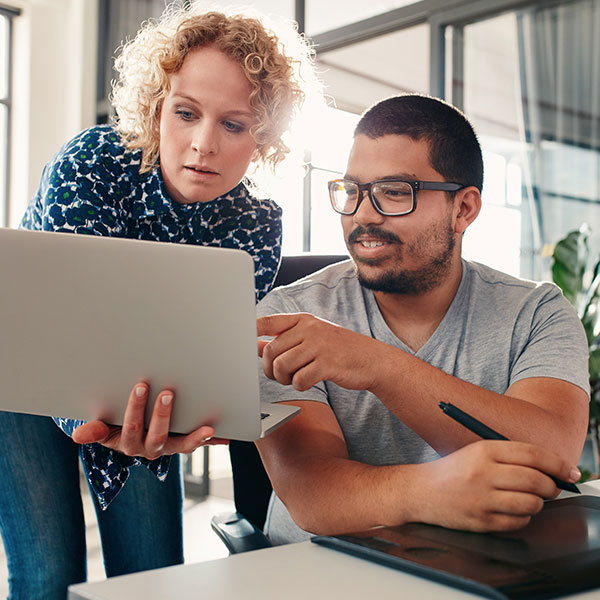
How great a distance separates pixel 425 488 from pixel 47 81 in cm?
469

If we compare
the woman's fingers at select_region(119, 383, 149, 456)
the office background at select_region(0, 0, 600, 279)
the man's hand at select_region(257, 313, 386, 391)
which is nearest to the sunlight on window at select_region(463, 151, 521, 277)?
the office background at select_region(0, 0, 600, 279)

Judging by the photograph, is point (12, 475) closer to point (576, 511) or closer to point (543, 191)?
point (576, 511)

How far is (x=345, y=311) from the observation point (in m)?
1.19

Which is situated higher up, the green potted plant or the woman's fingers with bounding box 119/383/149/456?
the green potted plant

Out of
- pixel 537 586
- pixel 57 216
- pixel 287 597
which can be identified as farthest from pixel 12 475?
pixel 537 586

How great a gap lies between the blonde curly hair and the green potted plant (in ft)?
4.40

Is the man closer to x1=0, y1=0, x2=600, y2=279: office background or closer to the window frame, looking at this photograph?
x1=0, y1=0, x2=600, y2=279: office background

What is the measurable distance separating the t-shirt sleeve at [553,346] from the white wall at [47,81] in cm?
414

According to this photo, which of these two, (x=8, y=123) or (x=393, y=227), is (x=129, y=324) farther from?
(x=8, y=123)

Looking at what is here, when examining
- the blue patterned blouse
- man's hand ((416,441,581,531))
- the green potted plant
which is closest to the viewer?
man's hand ((416,441,581,531))

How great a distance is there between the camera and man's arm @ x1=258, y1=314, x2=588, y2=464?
810 mm

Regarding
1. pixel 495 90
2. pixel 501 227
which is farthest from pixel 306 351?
→ pixel 495 90

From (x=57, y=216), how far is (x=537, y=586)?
91cm

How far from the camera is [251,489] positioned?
116 cm
